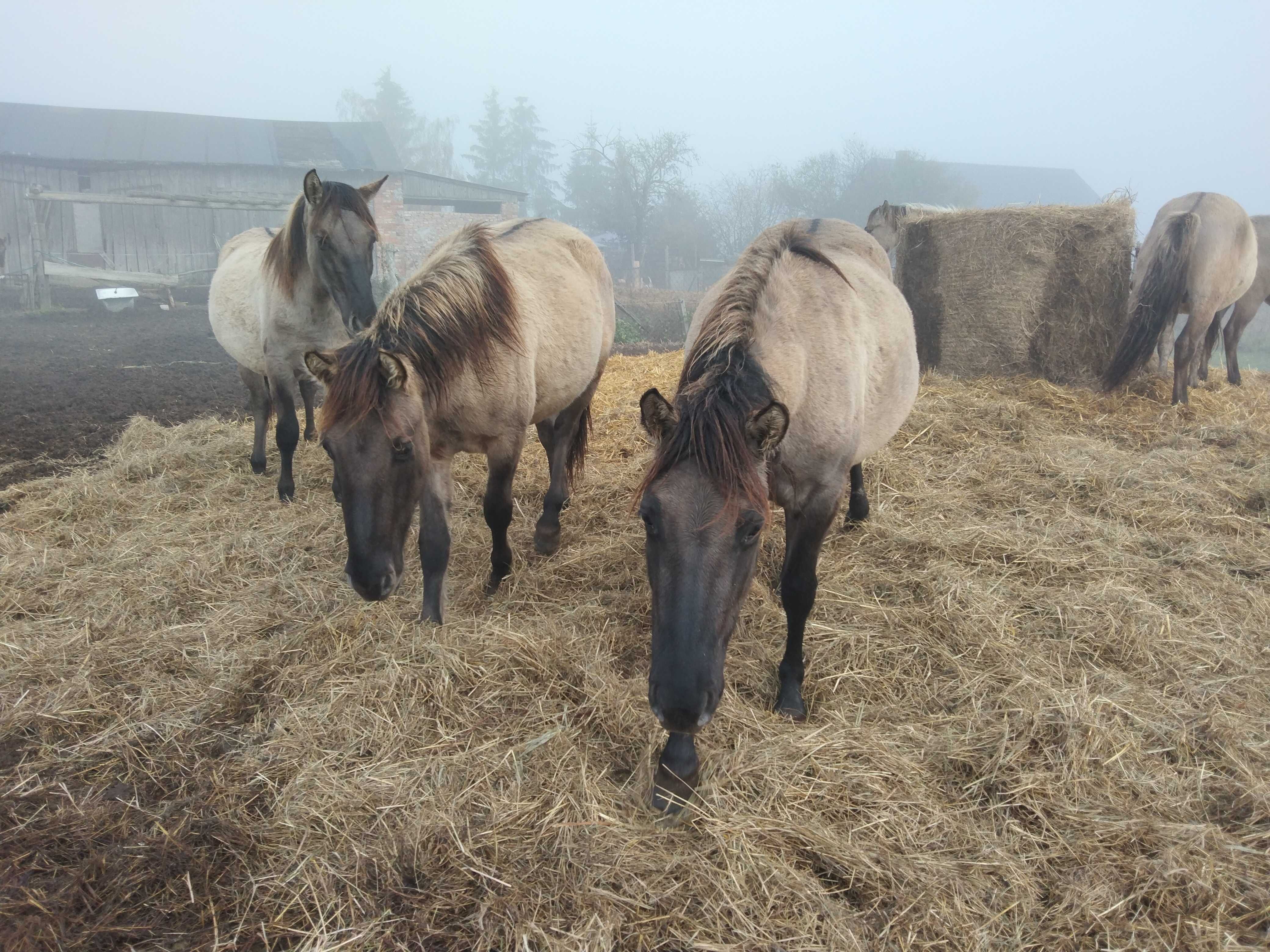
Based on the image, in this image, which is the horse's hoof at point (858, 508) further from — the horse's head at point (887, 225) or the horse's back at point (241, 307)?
the horse's head at point (887, 225)

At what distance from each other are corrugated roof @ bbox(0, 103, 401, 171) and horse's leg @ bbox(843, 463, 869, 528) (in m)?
26.5

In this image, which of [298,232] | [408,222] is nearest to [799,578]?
[298,232]

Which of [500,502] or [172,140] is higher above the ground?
[172,140]

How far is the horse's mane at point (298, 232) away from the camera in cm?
472

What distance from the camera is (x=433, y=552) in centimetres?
340

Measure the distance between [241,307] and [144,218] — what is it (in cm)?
2225

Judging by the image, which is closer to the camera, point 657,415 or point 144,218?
point 657,415

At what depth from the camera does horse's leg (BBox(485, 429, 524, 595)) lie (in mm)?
3631

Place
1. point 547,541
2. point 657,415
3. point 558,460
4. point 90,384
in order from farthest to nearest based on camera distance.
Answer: point 90,384
point 558,460
point 547,541
point 657,415

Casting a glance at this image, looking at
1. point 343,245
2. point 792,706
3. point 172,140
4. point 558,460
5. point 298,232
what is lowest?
point 792,706

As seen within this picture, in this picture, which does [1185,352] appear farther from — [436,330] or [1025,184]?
[1025,184]

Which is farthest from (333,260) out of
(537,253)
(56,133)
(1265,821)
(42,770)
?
(56,133)

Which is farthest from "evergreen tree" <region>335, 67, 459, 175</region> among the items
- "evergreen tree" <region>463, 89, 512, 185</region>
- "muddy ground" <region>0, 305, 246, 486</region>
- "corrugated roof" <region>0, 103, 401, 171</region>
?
"muddy ground" <region>0, 305, 246, 486</region>

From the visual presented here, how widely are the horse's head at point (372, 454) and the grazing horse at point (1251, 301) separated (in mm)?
10760
